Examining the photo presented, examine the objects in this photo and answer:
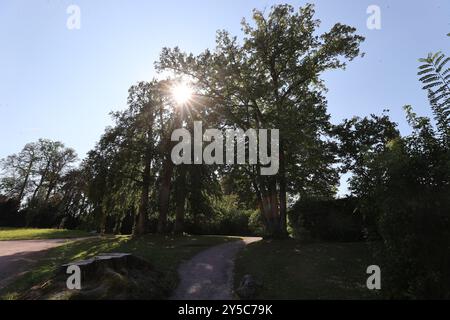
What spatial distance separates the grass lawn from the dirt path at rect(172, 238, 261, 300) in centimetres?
55

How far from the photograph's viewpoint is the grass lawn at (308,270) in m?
10.4

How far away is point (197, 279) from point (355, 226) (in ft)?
43.2

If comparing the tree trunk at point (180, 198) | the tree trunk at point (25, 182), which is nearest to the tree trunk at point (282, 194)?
the tree trunk at point (180, 198)

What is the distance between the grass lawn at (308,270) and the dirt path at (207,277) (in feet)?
1.81

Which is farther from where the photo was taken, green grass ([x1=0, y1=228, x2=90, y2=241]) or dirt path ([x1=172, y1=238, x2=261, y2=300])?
green grass ([x1=0, y1=228, x2=90, y2=241])

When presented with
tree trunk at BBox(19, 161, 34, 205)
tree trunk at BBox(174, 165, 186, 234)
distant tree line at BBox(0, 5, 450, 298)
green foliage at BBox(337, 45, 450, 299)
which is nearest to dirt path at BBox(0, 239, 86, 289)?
distant tree line at BBox(0, 5, 450, 298)

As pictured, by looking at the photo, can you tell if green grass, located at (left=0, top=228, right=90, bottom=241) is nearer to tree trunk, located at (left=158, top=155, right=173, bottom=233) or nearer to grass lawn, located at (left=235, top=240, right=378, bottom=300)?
tree trunk, located at (left=158, top=155, right=173, bottom=233)

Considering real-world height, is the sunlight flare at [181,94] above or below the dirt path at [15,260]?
above

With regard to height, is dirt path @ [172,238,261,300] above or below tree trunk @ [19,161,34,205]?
below

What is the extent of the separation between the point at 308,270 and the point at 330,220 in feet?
32.0

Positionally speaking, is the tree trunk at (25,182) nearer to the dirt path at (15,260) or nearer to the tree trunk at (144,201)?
the tree trunk at (144,201)

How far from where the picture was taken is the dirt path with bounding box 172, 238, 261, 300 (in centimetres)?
1080

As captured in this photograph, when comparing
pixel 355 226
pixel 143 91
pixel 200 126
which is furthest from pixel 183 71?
pixel 355 226

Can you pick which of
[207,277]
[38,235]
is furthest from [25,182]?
[207,277]
